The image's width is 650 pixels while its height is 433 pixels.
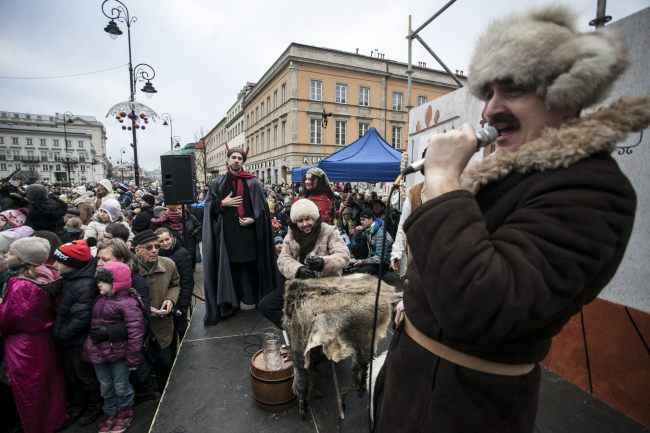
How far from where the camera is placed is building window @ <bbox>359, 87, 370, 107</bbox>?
30445 millimetres

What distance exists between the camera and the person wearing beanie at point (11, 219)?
4.84 m

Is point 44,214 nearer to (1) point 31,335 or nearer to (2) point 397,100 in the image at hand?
(1) point 31,335

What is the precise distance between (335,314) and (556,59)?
2015 mm

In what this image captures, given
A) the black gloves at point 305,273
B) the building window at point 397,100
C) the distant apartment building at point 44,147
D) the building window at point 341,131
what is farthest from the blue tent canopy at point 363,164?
the distant apartment building at point 44,147

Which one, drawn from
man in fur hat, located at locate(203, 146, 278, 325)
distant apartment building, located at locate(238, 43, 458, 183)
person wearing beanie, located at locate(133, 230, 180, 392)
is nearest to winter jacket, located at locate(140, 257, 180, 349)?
person wearing beanie, located at locate(133, 230, 180, 392)

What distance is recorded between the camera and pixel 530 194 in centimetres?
80

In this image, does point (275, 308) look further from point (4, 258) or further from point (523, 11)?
point (523, 11)

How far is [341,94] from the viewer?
1175 inches

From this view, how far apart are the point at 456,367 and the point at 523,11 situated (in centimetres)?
111

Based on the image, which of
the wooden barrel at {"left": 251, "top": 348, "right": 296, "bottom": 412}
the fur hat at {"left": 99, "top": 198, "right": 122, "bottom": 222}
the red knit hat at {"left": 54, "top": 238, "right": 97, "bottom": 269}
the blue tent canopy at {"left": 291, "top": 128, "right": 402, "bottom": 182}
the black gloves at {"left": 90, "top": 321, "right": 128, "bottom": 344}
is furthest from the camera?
the blue tent canopy at {"left": 291, "top": 128, "right": 402, "bottom": 182}

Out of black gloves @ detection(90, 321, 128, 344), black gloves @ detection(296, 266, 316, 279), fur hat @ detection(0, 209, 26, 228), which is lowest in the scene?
black gloves @ detection(90, 321, 128, 344)

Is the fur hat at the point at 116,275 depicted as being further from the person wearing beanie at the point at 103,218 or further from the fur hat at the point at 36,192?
the person wearing beanie at the point at 103,218

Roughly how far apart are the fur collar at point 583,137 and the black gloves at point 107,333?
3156mm

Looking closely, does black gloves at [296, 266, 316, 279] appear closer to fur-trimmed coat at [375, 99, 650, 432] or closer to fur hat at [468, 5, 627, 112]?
fur-trimmed coat at [375, 99, 650, 432]
